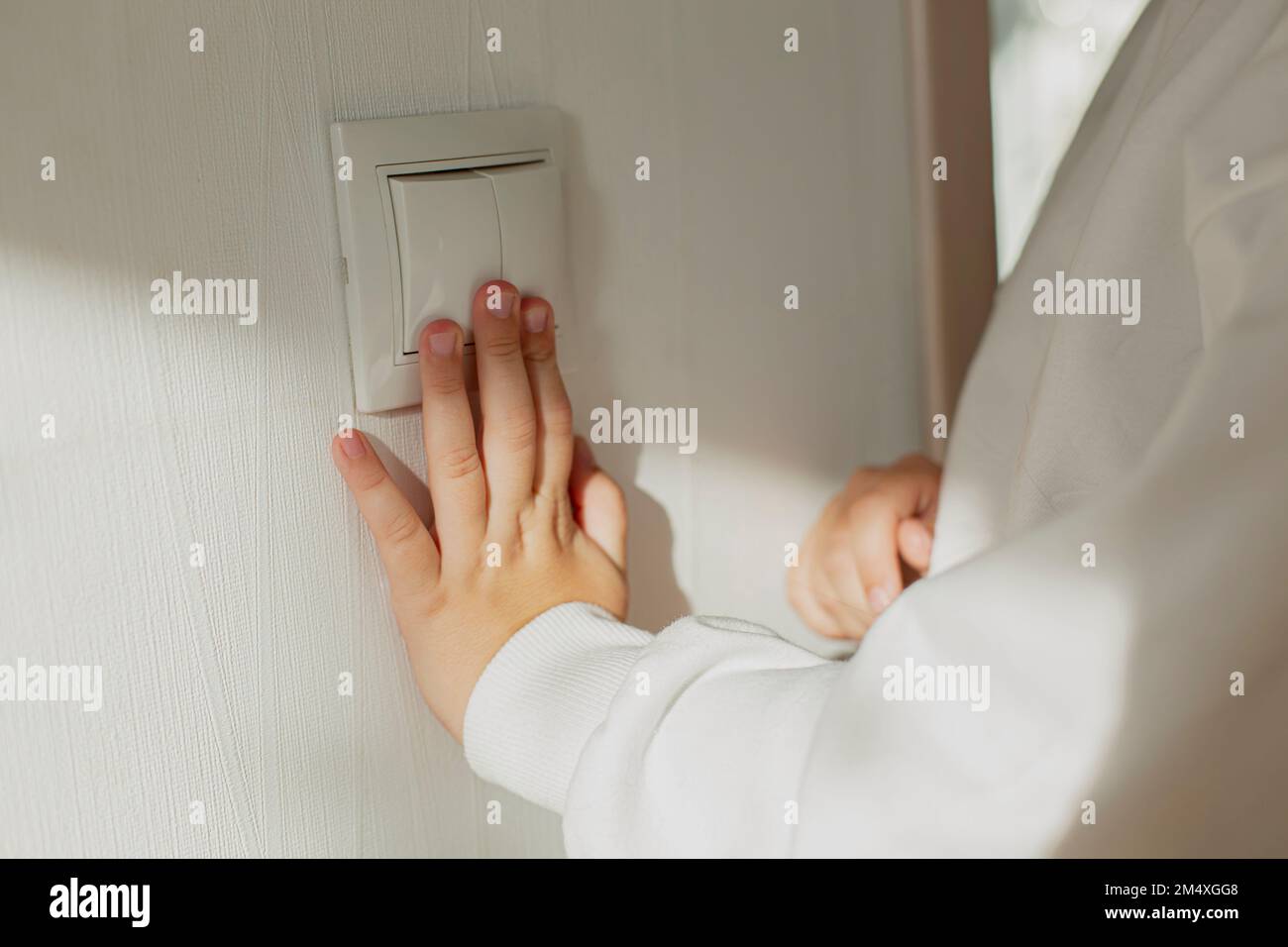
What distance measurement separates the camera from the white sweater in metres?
0.30

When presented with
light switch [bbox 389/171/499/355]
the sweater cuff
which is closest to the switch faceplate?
light switch [bbox 389/171/499/355]

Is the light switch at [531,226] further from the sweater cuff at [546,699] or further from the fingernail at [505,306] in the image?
the sweater cuff at [546,699]

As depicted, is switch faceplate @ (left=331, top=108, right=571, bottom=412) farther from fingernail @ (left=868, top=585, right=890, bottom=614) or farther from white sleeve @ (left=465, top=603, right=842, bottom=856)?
fingernail @ (left=868, top=585, right=890, bottom=614)

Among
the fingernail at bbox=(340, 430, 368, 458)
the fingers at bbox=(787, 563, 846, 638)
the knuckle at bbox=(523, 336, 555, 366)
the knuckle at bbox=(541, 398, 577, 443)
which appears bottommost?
the fingers at bbox=(787, 563, 846, 638)

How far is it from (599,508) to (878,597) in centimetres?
21

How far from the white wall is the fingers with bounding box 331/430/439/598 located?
15 mm

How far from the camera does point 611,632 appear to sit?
50 centimetres

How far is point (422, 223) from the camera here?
1.47ft

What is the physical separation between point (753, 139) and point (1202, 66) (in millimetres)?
230

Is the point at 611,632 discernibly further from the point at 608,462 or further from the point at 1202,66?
the point at 1202,66

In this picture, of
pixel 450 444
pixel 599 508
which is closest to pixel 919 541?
pixel 599 508

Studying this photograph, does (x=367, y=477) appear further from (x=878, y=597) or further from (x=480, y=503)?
(x=878, y=597)

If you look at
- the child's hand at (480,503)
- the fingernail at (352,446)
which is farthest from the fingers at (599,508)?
the fingernail at (352,446)
